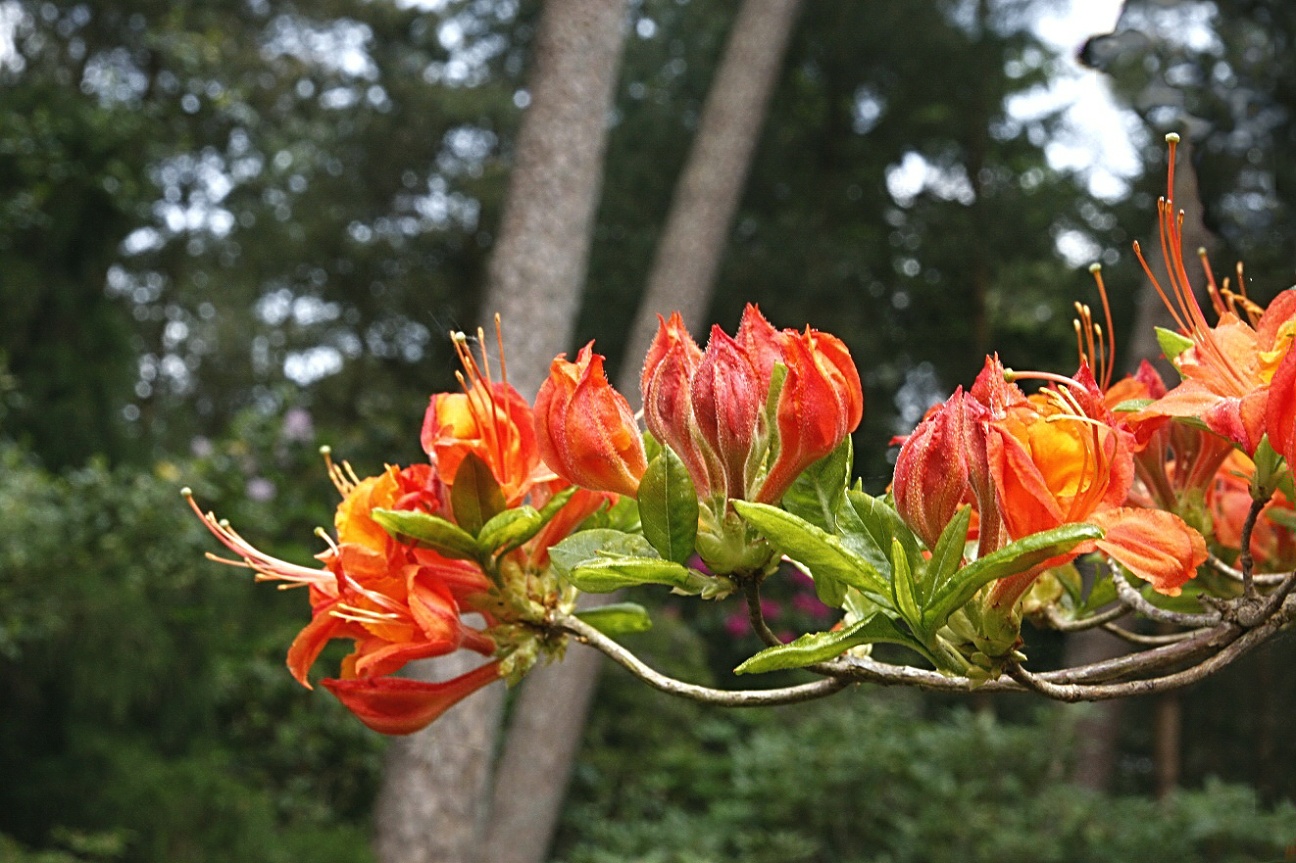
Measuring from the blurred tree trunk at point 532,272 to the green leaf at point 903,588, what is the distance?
3114mm

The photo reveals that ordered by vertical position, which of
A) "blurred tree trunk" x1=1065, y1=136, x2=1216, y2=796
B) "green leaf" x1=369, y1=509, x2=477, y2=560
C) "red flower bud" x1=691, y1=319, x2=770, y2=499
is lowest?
"green leaf" x1=369, y1=509, x2=477, y2=560

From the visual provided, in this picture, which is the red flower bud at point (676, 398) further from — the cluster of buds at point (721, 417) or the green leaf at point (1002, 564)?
the green leaf at point (1002, 564)

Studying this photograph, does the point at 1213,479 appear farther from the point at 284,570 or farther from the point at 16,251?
the point at 16,251

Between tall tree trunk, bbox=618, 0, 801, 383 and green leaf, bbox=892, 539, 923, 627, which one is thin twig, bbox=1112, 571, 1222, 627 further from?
tall tree trunk, bbox=618, 0, 801, 383

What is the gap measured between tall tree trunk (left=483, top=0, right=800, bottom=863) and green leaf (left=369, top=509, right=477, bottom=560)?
3.81m

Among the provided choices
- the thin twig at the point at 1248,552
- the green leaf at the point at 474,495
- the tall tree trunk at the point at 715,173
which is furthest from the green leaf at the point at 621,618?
the tall tree trunk at the point at 715,173

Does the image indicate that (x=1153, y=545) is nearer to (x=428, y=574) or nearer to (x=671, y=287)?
(x=428, y=574)

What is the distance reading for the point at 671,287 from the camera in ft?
16.3

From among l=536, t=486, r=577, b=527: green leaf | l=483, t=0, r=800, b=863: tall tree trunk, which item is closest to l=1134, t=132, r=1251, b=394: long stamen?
l=536, t=486, r=577, b=527: green leaf

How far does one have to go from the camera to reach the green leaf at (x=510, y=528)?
2.11ft

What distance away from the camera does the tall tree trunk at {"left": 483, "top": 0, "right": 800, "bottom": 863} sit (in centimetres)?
473

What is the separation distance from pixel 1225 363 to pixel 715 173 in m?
4.65

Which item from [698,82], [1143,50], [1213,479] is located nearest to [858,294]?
[698,82]

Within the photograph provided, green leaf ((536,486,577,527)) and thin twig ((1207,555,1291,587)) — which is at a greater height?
thin twig ((1207,555,1291,587))
